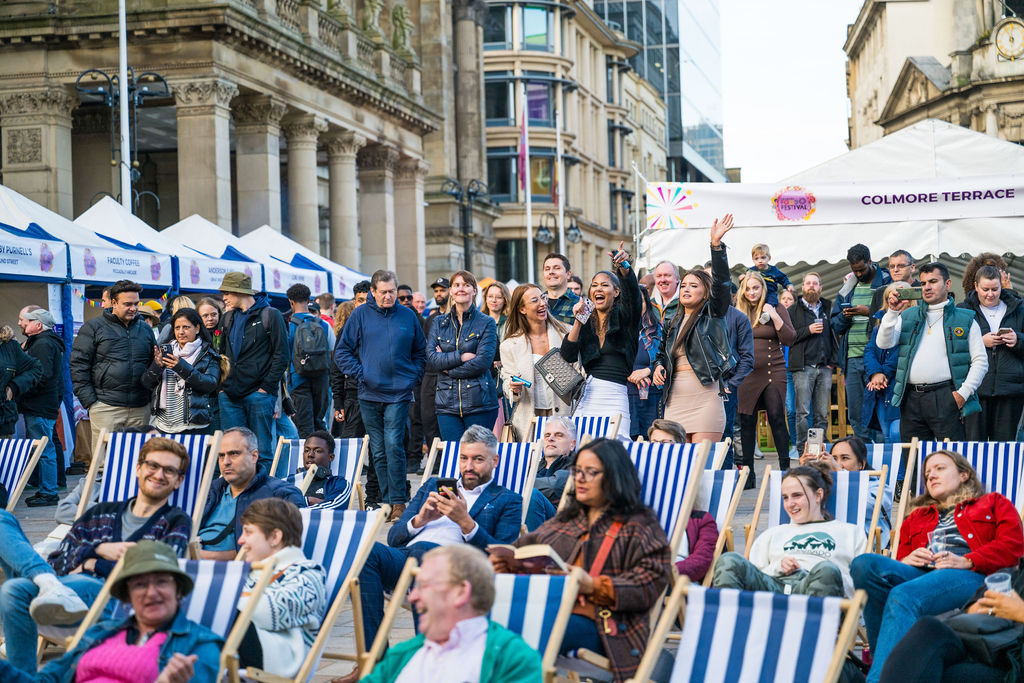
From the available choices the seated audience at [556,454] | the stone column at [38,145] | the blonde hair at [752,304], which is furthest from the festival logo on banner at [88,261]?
the stone column at [38,145]

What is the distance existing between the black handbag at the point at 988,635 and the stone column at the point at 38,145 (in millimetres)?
26183

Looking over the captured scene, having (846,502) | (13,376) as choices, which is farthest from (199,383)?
(846,502)

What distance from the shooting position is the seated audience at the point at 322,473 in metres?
8.87

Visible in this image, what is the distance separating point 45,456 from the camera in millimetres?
13391

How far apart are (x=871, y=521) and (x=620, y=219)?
277 feet

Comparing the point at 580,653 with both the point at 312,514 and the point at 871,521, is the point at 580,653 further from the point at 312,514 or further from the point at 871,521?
the point at 871,521

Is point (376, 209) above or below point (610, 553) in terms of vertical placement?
above

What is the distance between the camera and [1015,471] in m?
7.64

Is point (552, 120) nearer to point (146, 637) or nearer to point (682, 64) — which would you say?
point (682, 64)

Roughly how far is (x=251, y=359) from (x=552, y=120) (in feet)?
213

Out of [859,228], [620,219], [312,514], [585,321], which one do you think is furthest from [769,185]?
[620,219]

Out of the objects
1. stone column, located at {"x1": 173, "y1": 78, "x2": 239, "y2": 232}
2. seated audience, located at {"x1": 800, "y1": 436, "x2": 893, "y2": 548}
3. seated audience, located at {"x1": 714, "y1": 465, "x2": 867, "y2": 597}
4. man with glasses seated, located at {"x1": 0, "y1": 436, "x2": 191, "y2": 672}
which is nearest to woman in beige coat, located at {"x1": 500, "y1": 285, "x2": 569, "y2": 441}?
seated audience, located at {"x1": 800, "y1": 436, "x2": 893, "y2": 548}

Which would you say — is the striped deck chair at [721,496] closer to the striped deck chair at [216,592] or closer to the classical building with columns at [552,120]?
the striped deck chair at [216,592]

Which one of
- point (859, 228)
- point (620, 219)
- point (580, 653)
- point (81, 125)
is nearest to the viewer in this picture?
point (580, 653)
